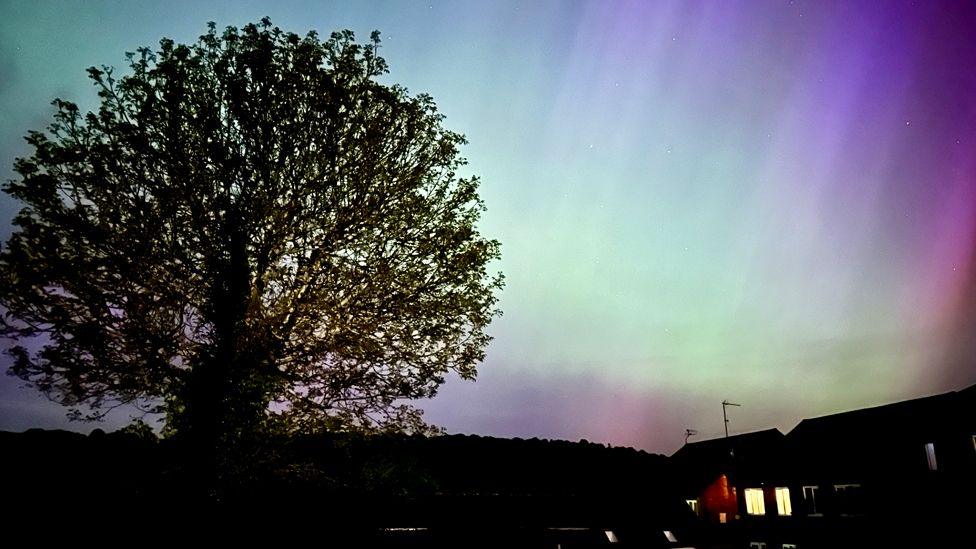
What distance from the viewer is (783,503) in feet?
139

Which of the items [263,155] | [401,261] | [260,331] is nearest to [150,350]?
[260,331]

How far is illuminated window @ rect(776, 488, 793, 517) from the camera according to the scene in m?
41.9

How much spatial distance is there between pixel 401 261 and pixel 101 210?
7.16 metres

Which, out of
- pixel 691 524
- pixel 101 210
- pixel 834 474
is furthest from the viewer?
pixel 834 474

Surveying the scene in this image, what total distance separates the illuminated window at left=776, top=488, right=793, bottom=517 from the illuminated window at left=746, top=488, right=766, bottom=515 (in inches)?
60.6

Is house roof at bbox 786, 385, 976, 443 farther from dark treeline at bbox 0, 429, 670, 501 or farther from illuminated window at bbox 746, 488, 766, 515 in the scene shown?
dark treeline at bbox 0, 429, 670, 501

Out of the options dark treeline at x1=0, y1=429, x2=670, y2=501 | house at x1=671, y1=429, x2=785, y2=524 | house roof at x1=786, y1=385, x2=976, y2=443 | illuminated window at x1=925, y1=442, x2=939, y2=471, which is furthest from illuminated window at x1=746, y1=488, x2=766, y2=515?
dark treeline at x1=0, y1=429, x2=670, y2=501

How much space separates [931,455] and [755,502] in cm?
1462

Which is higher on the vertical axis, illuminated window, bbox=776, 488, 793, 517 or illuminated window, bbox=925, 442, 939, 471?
illuminated window, bbox=925, 442, 939, 471

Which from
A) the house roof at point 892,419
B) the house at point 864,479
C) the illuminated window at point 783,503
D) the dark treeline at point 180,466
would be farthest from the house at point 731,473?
the dark treeline at point 180,466

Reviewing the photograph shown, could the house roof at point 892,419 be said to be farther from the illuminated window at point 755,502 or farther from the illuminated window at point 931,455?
the illuminated window at point 755,502

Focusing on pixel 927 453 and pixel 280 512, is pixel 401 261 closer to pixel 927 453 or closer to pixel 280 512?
pixel 280 512

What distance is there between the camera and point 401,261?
14305 mm

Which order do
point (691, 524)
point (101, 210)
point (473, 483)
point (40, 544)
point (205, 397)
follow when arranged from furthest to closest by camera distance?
point (473, 483) → point (691, 524) → point (205, 397) → point (101, 210) → point (40, 544)
